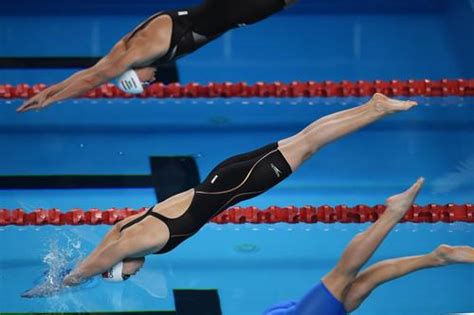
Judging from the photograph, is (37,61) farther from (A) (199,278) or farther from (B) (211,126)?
(A) (199,278)

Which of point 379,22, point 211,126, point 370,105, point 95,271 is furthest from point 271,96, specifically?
point 95,271

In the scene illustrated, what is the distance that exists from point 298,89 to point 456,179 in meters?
0.88

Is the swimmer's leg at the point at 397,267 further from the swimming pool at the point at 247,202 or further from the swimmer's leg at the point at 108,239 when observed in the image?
the swimmer's leg at the point at 108,239

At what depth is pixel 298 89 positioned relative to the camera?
508cm

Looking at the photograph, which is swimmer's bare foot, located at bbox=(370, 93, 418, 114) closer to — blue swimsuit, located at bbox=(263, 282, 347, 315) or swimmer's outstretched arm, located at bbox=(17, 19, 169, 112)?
blue swimsuit, located at bbox=(263, 282, 347, 315)

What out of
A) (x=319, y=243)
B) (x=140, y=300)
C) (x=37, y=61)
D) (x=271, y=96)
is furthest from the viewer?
(x=37, y=61)

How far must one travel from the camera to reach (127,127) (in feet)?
16.9

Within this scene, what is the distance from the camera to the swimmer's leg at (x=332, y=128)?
3.58 m

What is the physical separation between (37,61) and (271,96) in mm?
1362

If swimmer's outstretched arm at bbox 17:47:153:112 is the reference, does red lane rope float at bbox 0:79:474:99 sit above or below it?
below

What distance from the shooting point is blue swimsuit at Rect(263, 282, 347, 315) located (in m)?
3.57

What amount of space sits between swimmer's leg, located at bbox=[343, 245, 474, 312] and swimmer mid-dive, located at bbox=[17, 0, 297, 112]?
0.99 meters

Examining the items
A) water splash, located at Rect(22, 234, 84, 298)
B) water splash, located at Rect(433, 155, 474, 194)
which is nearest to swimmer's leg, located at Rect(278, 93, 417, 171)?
water splash, located at Rect(22, 234, 84, 298)

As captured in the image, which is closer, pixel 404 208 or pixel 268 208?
pixel 404 208
